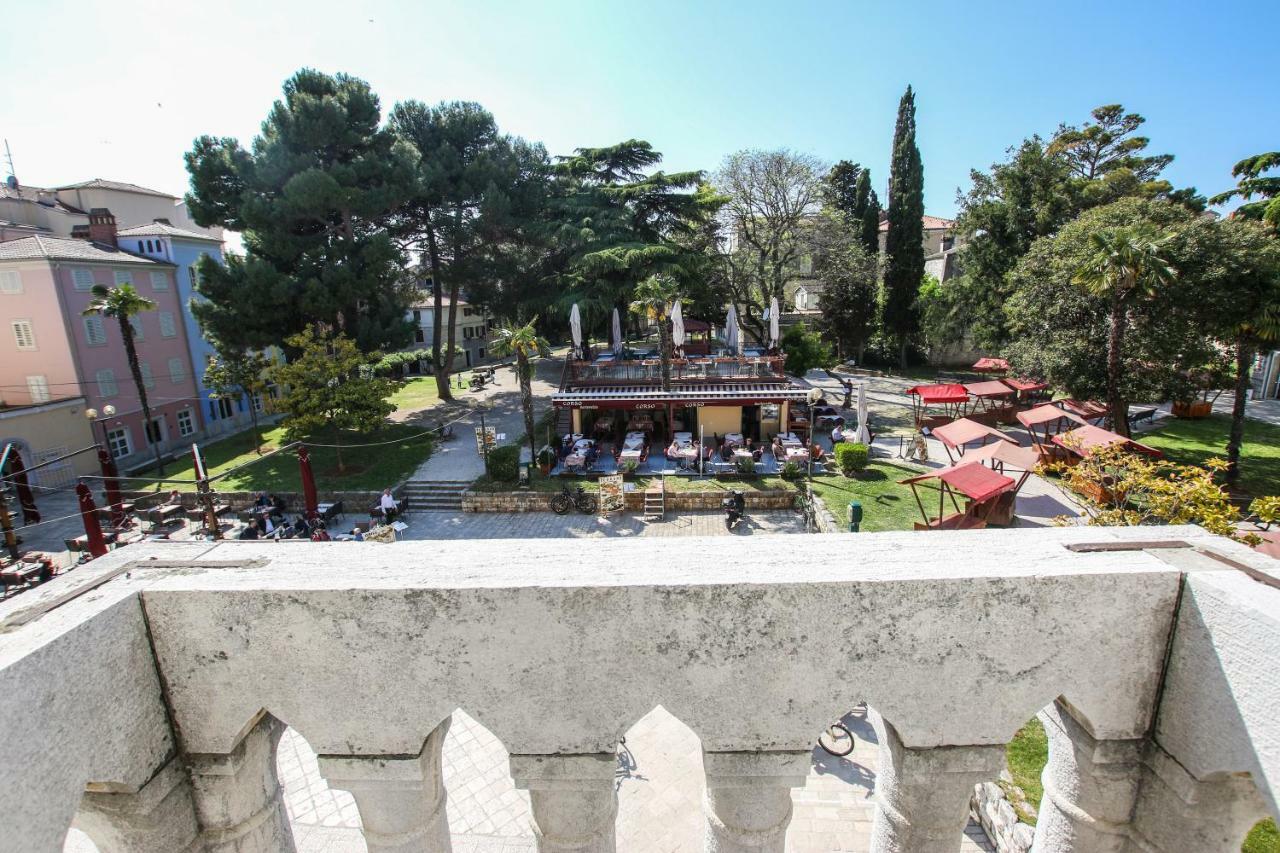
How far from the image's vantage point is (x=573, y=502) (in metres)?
18.6

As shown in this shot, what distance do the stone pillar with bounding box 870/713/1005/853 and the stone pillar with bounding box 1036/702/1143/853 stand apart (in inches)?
24.4

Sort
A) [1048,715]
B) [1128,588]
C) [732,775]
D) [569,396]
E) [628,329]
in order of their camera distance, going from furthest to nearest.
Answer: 1. [628,329]
2. [569,396]
3. [1048,715]
4. [732,775]
5. [1128,588]

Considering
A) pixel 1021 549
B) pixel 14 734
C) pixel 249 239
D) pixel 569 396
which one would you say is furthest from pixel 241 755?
pixel 249 239

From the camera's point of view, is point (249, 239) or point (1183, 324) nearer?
point (1183, 324)

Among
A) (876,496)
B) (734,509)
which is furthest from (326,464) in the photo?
(876,496)

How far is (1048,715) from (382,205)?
27504mm

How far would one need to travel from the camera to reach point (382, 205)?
2492 cm

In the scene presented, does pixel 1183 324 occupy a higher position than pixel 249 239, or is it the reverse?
pixel 249 239

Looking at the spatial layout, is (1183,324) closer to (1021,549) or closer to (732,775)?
(1021,549)

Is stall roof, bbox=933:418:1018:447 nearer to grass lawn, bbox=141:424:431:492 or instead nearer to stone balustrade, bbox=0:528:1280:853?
stone balustrade, bbox=0:528:1280:853

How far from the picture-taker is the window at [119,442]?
81.5 ft

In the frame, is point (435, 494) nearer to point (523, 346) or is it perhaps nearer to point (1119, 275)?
point (523, 346)

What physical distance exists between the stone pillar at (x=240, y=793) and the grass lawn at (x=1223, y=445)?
23226mm

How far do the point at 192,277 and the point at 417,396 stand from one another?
12109 mm
